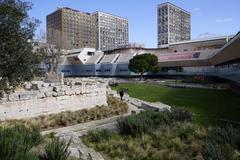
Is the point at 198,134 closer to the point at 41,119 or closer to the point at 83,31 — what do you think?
the point at 41,119

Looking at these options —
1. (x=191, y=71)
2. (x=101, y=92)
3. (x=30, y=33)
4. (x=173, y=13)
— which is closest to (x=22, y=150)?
(x=30, y=33)

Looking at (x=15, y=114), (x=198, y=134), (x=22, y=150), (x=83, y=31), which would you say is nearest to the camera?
(x=22, y=150)

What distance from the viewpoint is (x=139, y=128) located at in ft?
50.9

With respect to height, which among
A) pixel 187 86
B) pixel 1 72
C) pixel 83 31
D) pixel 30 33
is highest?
pixel 83 31

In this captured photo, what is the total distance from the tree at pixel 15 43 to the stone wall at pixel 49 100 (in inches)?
276

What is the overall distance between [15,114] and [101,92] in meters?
8.48

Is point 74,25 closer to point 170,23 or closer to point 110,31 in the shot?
point 110,31

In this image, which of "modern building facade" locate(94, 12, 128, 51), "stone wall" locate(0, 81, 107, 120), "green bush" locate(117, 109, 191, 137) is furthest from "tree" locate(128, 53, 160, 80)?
"modern building facade" locate(94, 12, 128, 51)

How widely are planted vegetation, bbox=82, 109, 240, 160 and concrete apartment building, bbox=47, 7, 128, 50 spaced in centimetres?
10437

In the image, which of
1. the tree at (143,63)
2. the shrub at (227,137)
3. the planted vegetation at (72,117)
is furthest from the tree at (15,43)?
the tree at (143,63)

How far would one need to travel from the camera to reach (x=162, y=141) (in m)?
Answer: 13.8

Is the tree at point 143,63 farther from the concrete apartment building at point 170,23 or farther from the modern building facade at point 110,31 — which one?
the modern building facade at point 110,31

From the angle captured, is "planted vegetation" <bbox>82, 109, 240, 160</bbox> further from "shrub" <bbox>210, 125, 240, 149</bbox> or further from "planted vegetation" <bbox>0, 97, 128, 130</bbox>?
"planted vegetation" <bbox>0, 97, 128, 130</bbox>

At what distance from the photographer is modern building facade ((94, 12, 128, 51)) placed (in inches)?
6786
